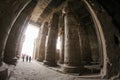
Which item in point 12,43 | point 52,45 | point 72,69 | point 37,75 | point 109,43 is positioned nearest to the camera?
point 109,43

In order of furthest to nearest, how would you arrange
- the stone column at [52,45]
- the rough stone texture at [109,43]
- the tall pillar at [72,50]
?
the stone column at [52,45] < the tall pillar at [72,50] < the rough stone texture at [109,43]

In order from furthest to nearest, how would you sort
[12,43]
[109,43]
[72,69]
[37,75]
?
[12,43] < [72,69] < [37,75] < [109,43]

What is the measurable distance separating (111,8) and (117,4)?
351mm

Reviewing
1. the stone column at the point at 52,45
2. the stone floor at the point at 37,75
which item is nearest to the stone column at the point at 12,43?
the stone floor at the point at 37,75

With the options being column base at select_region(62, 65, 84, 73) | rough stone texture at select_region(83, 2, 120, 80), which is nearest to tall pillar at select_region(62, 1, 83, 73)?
column base at select_region(62, 65, 84, 73)

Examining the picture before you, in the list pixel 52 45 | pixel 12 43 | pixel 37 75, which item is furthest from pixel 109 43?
pixel 52 45

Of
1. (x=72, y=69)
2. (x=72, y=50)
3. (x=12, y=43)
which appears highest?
(x=12, y=43)

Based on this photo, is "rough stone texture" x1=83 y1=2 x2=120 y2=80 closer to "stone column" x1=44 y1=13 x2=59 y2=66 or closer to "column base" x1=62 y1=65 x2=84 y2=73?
"column base" x1=62 y1=65 x2=84 y2=73

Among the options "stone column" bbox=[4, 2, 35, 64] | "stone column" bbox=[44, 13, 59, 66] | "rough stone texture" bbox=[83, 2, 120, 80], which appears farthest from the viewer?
"stone column" bbox=[44, 13, 59, 66]

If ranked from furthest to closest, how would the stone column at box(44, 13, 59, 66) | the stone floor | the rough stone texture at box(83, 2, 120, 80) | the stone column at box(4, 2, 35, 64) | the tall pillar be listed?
the stone column at box(44, 13, 59, 66), the tall pillar, the stone column at box(4, 2, 35, 64), the stone floor, the rough stone texture at box(83, 2, 120, 80)

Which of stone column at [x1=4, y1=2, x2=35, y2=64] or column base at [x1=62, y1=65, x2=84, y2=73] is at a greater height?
stone column at [x1=4, y1=2, x2=35, y2=64]

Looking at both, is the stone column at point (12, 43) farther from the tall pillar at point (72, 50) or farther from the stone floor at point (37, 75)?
the tall pillar at point (72, 50)

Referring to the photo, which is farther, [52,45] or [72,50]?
[52,45]

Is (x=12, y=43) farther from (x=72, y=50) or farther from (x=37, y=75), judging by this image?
(x=72, y=50)
